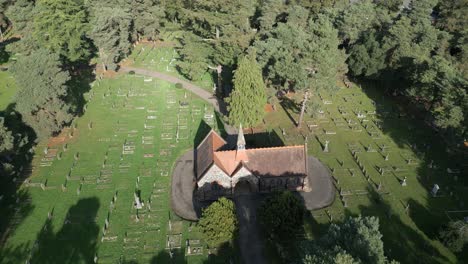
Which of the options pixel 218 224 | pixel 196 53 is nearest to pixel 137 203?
pixel 218 224

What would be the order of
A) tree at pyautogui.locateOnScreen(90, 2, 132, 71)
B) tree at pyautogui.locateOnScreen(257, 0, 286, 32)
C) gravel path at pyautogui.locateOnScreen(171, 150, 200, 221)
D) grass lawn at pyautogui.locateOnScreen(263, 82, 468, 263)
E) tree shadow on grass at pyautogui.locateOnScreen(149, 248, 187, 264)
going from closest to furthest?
1. tree shadow on grass at pyautogui.locateOnScreen(149, 248, 187, 264)
2. grass lawn at pyautogui.locateOnScreen(263, 82, 468, 263)
3. gravel path at pyautogui.locateOnScreen(171, 150, 200, 221)
4. tree at pyautogui.locateOnScreen(90, 2, 132, 71)
5. tree at pyautogui.locateOnScreen(257, 0, 286, 32)

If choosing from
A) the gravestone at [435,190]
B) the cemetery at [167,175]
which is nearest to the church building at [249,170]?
the cemetery at [167,175]

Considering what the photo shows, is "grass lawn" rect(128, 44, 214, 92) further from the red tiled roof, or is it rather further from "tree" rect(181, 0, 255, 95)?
the red tiled roof

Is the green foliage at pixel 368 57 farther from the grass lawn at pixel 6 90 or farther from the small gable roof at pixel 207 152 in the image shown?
the grass lawn at pixel 6 90

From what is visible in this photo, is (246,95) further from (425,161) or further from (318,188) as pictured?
(425,161)

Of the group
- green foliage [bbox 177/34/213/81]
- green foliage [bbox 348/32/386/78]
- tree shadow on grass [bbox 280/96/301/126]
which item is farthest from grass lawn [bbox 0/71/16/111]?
green foliage [bbox 348/32/386/78]

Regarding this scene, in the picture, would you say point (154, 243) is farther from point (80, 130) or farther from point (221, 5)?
point (221, 5)
